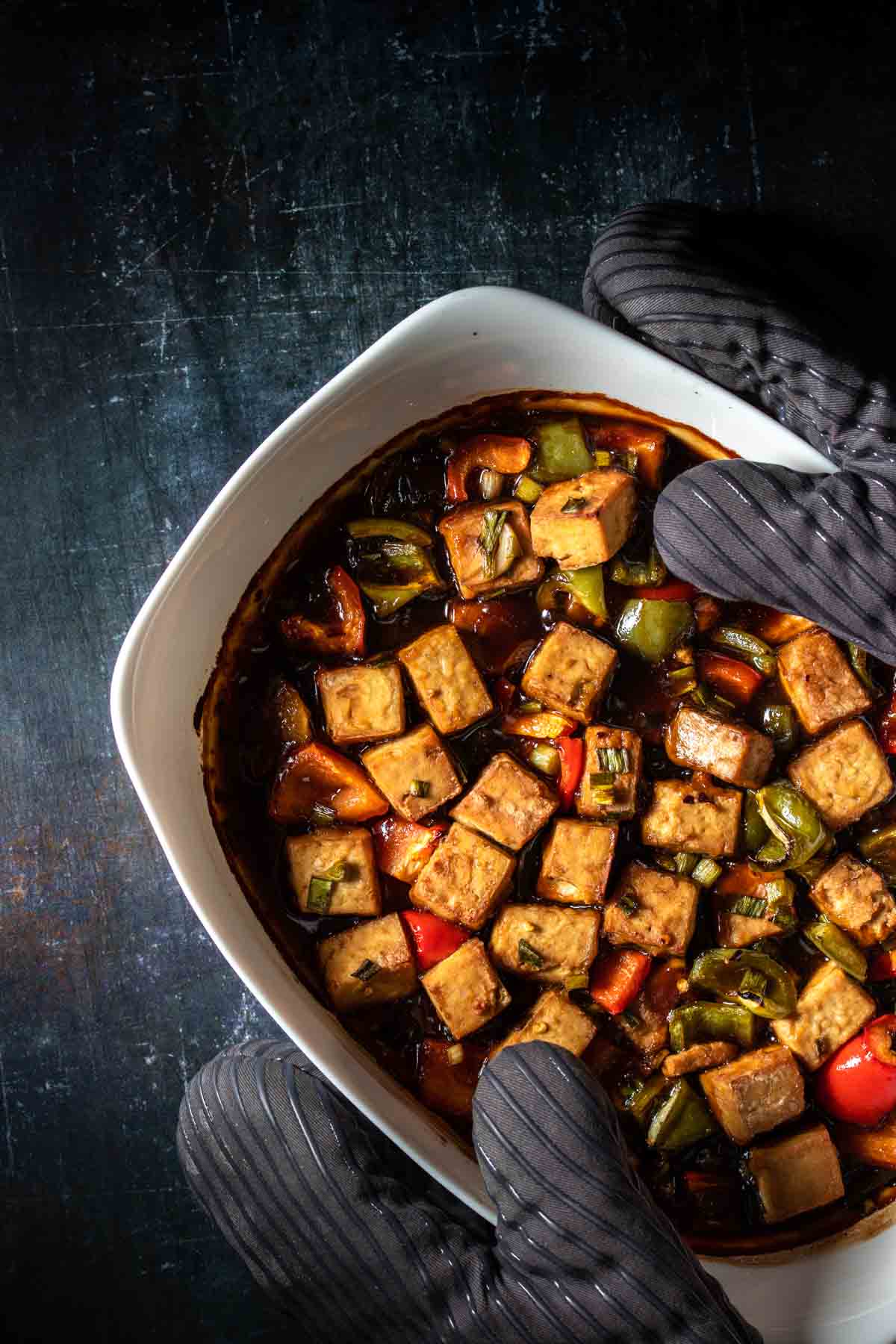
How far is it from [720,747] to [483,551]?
23.8 inches

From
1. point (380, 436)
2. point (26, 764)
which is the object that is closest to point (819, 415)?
point (380, 436)

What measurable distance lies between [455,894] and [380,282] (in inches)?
53.1

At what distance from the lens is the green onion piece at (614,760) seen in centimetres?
216

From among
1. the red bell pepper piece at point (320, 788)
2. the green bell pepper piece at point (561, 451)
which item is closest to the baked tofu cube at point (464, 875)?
the red bell pepper piece at point (320, 788)

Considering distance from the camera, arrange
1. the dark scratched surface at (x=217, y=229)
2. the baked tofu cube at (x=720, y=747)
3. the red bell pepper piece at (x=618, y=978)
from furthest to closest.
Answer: the dark scratched surface at (x=217, y=229)
the red bell pepper piece at (x=618, y=978)
the baked tofu cube at (x=720, y=747)

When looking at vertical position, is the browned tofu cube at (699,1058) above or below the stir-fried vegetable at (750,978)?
below

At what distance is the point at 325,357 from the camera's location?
243 cm

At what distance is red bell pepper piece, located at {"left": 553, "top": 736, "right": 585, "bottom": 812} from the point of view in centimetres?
222

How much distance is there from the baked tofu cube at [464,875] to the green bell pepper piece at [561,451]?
739 millimetres

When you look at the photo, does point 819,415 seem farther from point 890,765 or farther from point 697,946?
point 697,946

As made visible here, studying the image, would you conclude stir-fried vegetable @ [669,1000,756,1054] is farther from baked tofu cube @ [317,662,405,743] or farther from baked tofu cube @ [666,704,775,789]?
baked tofu cube @ [317,662,405,743]

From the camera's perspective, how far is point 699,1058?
2.21m

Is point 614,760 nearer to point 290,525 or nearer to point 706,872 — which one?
point 706,872

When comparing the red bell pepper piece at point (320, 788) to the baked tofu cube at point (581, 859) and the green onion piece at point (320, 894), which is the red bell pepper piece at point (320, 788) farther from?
the baked tofu cube at point (581, 859)
